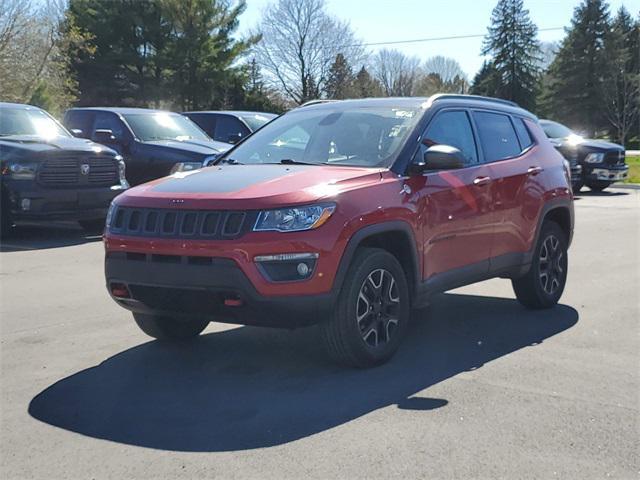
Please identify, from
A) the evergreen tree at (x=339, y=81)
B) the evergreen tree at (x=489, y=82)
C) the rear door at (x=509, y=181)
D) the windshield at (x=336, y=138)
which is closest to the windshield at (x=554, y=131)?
the rear door at (x=509, y=181)

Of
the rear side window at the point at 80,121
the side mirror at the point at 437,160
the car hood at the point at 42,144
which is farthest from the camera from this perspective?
the rear side window at the point at 80,121

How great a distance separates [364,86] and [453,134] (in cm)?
5270

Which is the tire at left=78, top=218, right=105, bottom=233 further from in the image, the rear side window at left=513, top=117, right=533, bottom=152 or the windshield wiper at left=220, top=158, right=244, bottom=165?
the rear side window at left=513, top=117, right=533, bottom=152

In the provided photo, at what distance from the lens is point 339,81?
5519 centimetres

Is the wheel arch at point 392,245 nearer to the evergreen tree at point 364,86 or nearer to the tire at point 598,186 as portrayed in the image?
the tire at point 598,186

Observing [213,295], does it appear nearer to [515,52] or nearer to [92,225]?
[92,225]

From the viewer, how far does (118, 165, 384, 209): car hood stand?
4.75m

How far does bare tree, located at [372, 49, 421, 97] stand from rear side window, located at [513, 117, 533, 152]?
62.9 metres

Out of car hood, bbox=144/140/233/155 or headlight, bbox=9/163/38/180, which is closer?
headlight, bbox=9/163/38/180

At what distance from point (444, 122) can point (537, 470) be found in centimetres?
305

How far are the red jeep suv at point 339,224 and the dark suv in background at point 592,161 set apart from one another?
566 inches

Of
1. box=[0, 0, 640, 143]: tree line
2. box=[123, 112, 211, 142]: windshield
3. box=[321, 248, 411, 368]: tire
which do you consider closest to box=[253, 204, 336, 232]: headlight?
box=[321, 248, 411, 368]: tire

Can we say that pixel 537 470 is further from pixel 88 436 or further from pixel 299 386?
pixel 88 436

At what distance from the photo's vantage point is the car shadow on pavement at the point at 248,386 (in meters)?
4.22
